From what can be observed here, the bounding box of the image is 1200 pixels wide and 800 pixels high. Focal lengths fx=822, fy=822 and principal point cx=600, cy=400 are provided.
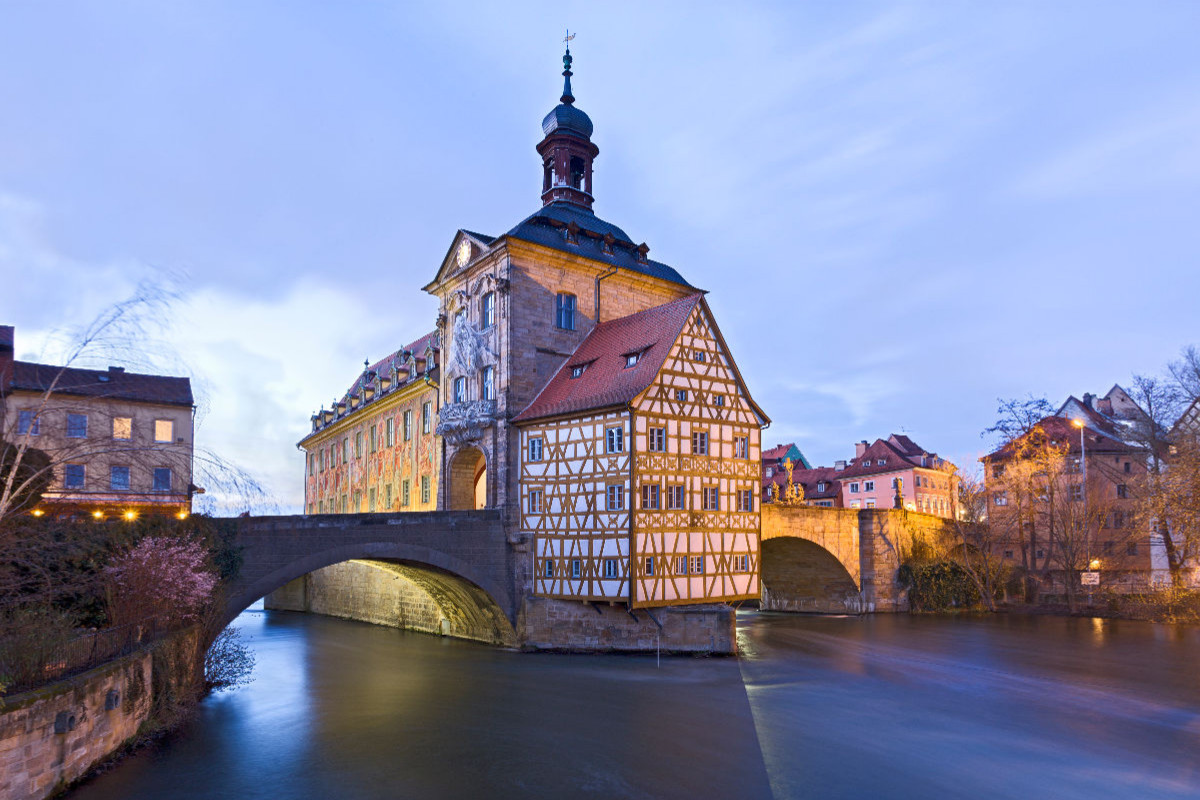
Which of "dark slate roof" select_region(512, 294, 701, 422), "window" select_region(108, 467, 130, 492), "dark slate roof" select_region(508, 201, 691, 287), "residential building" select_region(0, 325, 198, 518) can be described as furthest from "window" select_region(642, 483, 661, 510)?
"window" select_region(108, 467, 130, 492)

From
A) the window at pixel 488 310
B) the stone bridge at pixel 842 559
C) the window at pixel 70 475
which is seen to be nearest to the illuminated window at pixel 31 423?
the window at pixel 70 475

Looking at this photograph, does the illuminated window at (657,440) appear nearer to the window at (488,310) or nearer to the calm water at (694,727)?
the calm water at (694,727)

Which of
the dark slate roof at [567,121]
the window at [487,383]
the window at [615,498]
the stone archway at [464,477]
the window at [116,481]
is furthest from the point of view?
the dark slate roof at [567,121]

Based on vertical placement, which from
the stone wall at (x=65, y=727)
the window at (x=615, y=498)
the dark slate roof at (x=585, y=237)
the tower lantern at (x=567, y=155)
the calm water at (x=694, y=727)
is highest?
the tower lantern at (x=567, y=155)

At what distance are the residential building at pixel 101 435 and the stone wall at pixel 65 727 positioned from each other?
2.85 meters

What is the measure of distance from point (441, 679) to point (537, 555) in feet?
19.4

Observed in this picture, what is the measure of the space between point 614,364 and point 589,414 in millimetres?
2423

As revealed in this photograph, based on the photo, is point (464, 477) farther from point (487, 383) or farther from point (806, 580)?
point (806, 580)

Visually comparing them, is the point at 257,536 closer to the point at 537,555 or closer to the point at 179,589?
the point at 179,589

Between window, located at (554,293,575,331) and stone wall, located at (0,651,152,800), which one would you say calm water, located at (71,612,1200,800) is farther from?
window, located at (554,293,575,331)

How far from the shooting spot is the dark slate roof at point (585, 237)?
3139cm

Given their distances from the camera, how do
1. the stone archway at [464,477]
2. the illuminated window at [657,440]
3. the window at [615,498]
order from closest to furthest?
1. the window at [615,498]
2. the illuminated window at [657,440]
3. the stone archway at [464,477]

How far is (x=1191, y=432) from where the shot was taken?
121 feet

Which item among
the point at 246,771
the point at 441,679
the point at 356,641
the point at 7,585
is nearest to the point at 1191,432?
the point at 441,679
